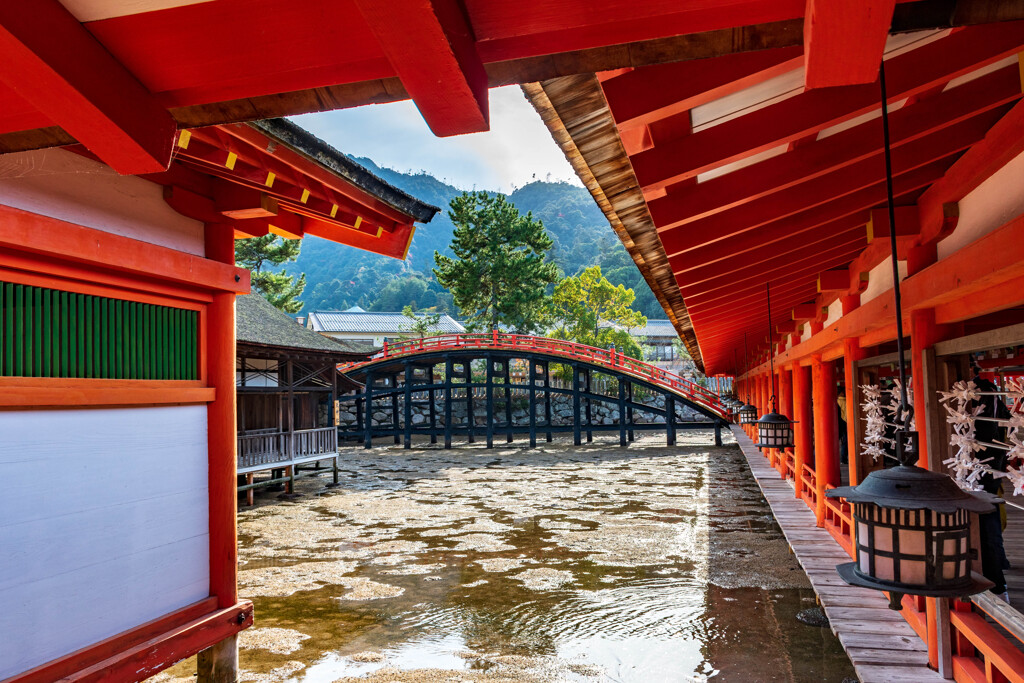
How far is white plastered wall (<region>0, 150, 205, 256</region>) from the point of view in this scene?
2.86 m

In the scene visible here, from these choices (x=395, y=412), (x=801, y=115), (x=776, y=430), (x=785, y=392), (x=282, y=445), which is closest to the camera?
(x=801, y=115)

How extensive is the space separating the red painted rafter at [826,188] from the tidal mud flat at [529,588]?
325 cm

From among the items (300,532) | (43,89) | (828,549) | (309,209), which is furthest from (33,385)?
(300,532)

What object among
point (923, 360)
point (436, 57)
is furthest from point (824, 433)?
point (436, 57)

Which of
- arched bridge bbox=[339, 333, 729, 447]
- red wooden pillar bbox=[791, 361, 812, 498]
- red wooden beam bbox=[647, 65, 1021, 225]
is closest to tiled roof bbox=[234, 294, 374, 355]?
arched bridge bbox=[339, 333, 729, 447]

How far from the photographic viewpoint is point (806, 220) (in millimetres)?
3828

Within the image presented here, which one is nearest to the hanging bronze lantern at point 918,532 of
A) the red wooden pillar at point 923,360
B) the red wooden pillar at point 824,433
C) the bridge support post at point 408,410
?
the red wooden pillar at point 923,360

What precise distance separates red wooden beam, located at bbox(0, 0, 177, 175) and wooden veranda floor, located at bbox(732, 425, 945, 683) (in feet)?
14.1

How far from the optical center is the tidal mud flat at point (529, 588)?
505 centimetres

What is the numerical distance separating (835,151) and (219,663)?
14.5 feet

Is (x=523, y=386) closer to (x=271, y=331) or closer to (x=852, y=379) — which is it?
(x=271, y=331)

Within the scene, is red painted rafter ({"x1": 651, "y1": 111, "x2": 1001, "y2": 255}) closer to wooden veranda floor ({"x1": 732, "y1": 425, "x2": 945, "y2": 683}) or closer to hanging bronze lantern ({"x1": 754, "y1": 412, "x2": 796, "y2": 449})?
wooden veranda floor ({"x1": 732, "y1": 425, "x2": 945, "y2": 683})

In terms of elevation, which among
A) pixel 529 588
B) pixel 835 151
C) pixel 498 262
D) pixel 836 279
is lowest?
pixel 529 588

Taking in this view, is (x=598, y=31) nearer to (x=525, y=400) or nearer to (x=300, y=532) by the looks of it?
(x=300, y=532)
